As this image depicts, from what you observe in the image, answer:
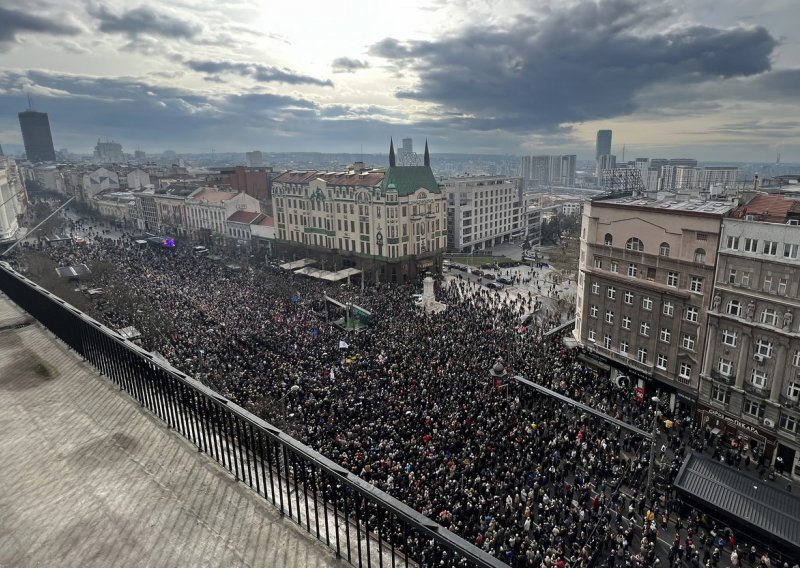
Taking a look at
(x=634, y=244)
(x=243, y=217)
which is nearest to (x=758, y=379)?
(x=634, y=244)

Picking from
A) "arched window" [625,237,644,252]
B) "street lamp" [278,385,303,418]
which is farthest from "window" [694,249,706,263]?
"street lamp" [278,385,303,418]

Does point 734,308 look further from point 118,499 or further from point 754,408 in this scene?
point 118,499

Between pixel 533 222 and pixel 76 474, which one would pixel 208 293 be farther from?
pixel 533 222

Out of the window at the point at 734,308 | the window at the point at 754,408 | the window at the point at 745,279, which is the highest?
the window at the point at 745,279

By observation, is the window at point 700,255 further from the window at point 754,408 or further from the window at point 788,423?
the window at point 788,423

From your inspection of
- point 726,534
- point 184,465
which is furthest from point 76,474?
point 726,534

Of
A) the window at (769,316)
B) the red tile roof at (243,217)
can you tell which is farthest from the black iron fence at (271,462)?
the red tile roof at (243,217)
